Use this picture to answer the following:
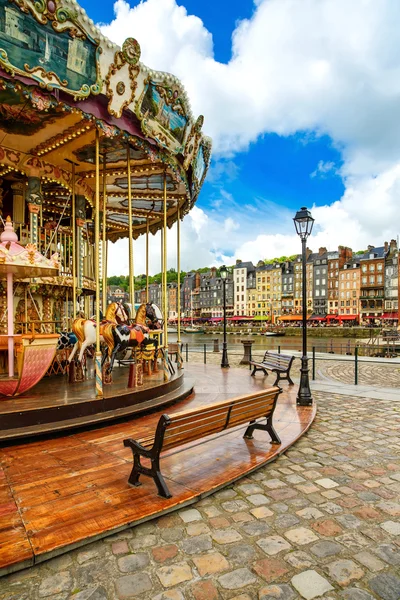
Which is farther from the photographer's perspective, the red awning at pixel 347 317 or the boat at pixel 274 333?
the red awning at pixel 347 317

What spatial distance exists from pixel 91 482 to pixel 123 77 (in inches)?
275

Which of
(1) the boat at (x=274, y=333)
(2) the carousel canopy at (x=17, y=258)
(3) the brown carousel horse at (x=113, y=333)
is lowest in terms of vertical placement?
(1) the boat at (x=274, y=333)

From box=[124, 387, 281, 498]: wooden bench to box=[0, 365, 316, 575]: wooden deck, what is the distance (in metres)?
0.22

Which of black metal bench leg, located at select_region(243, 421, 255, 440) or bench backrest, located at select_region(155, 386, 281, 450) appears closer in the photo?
bench backrest, located at select_region(155, 386, 281, 450)

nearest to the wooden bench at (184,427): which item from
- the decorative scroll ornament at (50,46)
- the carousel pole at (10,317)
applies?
the carousel pole at (10,317)

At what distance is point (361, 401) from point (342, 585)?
765cm

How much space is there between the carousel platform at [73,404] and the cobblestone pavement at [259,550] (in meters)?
3.08

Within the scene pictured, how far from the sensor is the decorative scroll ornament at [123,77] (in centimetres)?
703

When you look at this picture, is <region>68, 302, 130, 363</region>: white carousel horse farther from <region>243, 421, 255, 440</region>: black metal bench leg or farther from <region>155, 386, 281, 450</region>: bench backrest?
<region>155, 386, 281, 450</region>: bench backrest

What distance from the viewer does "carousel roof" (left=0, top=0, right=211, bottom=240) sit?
20.2ft

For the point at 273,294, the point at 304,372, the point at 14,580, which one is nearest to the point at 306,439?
the point at 304,372

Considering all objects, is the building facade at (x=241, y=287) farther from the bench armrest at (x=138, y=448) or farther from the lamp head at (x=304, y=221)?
the bench armrest at (x=138, y=448)

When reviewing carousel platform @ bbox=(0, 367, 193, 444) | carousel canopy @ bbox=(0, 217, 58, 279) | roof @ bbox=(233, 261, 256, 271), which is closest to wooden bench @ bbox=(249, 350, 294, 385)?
carousel platform @ bbox=(0, 367, 193, 444)

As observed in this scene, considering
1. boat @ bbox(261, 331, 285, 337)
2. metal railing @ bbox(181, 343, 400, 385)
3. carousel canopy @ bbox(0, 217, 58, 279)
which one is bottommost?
boat @ bbox(261, 331, 285, 337)
